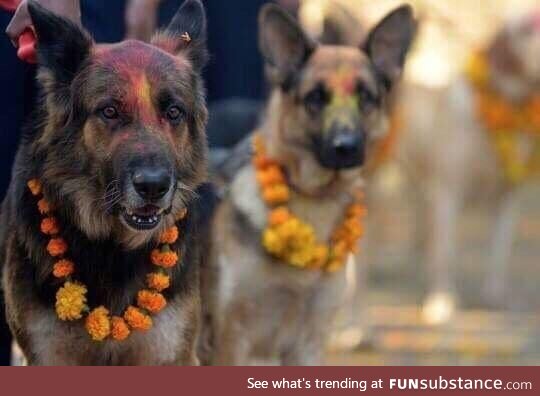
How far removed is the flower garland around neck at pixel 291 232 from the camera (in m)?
4.80

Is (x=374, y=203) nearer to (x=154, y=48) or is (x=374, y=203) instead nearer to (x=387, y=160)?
(x=387, y=160)

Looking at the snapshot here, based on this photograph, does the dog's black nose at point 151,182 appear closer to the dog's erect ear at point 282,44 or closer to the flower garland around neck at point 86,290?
the flower garland around neck at point 86,290

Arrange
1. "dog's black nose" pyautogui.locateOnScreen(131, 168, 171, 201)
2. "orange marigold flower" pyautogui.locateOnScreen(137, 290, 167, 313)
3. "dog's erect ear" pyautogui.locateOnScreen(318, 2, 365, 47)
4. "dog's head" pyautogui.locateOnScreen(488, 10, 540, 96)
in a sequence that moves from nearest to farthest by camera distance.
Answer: "dog's black nose" pyautogui.locateOnScreen(131, 168, 171, 201) → "orange marigold flower" pyautogui.locateOnScreen(137, 290, 167, 313) → "dog's erect ear" pyautogui.locateOnScreen(318, 2, 365, 47) → "dog's head" pyautogui.locateOnScreen(488, 10, 540, 96)

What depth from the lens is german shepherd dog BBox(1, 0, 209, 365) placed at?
11.3 feet

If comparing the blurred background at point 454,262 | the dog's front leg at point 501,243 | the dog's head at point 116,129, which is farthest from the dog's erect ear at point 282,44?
the dog's front leg at point 501,243

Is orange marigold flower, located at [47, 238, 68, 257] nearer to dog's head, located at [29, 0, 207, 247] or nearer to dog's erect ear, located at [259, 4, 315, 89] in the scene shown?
dog's head, located at [29, 0, 207, 247]

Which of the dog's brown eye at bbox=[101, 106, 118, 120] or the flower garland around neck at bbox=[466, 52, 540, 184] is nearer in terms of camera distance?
the dog's brown eye at bbox=[101, 106, 118, 120]

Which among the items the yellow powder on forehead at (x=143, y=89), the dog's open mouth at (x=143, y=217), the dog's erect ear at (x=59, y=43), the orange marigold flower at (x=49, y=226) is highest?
the dog's erect ear at (x=59, y=43)

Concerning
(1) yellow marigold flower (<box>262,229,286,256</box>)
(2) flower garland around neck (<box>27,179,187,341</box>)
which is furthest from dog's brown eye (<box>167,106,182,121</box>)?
(1) yellow marigold flower (<box>262,229,286,256</box>)

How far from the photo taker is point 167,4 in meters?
6.43

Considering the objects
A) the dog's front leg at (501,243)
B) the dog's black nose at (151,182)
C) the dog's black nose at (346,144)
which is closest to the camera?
the dog's black nose at (151,182)

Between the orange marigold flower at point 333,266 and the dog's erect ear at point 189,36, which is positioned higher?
the dog's erect ear at point 189,36

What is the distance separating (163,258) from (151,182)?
43cm

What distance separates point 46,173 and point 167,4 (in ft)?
9.90
